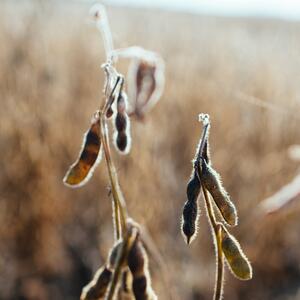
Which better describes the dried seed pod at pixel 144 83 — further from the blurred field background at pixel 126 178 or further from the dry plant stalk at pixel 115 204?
the blurred field background at pixel 126 178

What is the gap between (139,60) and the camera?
0.98m

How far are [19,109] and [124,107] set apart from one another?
208cm

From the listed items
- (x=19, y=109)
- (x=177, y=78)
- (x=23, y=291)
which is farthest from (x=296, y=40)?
(x=23, y=291)

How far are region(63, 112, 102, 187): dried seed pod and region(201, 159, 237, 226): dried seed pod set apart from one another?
14cm

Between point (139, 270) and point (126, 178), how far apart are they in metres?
1.63

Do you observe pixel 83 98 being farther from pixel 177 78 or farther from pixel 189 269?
pixel 189 269

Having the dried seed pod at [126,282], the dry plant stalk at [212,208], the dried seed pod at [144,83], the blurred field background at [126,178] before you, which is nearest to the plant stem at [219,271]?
the dry plant stalk at [212,208]

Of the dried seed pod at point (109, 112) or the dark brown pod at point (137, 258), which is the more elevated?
the dried seed pod at point (109, 112)

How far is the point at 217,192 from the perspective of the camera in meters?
0.61

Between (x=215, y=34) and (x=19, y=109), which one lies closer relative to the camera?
(x=19, y=109)

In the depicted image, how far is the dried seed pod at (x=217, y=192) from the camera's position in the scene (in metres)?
0.60

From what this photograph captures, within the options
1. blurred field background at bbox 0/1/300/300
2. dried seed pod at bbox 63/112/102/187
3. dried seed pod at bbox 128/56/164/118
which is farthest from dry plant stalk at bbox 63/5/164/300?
blurred field background at bbox 0/1/300/300

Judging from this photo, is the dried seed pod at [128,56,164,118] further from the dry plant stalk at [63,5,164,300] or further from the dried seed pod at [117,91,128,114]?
the dried seed pod at [117,91,128,114]

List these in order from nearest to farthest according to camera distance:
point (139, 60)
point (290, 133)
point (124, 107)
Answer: point (124, 107)
point (139, 60)
point (290, 133)
